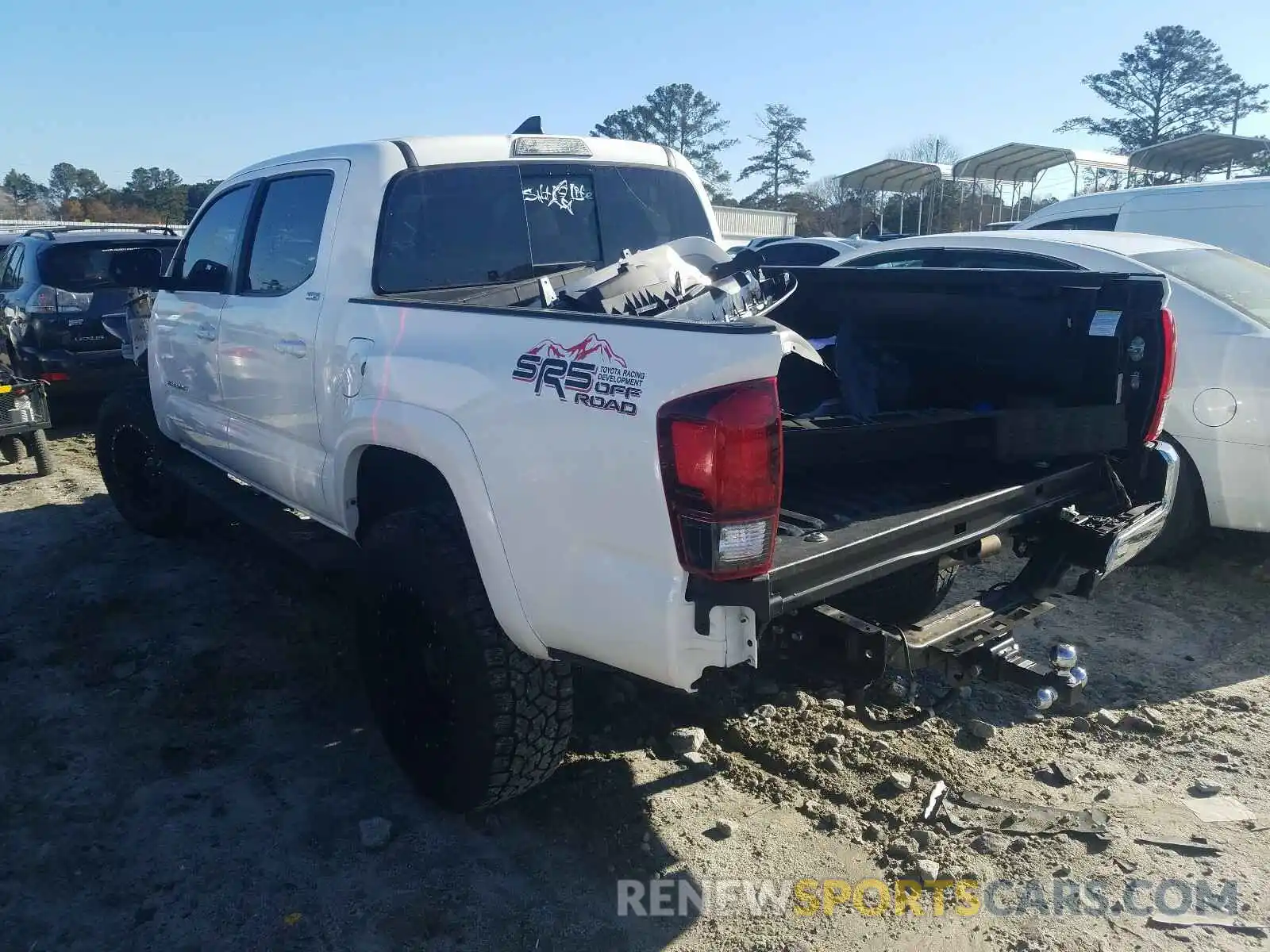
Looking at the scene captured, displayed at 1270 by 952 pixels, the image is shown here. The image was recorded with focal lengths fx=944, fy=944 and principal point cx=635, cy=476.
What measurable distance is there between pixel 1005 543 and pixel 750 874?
1397mm

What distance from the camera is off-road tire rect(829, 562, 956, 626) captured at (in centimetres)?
310

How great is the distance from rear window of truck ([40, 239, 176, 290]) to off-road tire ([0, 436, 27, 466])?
1.86 metres

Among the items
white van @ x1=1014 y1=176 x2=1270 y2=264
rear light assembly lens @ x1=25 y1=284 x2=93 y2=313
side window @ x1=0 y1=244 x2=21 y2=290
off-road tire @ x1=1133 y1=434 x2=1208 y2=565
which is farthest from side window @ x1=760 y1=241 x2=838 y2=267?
side window @ x1=0 y1=244 x2=21 y2=290

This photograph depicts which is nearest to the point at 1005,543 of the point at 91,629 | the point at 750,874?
the point at 750,874

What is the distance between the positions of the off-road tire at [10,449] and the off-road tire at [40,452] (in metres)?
0.13

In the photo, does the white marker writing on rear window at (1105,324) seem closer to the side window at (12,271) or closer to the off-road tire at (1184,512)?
the off-road tire at (1184,512)

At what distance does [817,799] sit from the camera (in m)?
3.09

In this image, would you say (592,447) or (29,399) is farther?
(29,399)

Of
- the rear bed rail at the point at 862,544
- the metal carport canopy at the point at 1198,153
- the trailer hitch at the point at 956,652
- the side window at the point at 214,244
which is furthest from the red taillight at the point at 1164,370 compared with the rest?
the metal carport canopy at the point at 1198,153

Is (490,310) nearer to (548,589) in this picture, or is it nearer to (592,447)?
(592,447)

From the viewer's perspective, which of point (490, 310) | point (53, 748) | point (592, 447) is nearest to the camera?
point (592, 447)

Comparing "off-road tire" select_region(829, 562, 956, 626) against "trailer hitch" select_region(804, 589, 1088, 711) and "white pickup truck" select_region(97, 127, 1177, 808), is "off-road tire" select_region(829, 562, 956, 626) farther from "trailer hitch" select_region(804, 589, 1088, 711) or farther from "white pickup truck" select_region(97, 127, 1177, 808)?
"trailer hitch" select_region(804, 589, 1088, 711)

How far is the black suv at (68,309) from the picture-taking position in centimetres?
842

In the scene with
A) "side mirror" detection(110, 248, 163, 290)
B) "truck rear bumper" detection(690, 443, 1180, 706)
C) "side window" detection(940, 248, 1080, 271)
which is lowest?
"truck rear bumper" detection(690, 443, 1180, 706)
